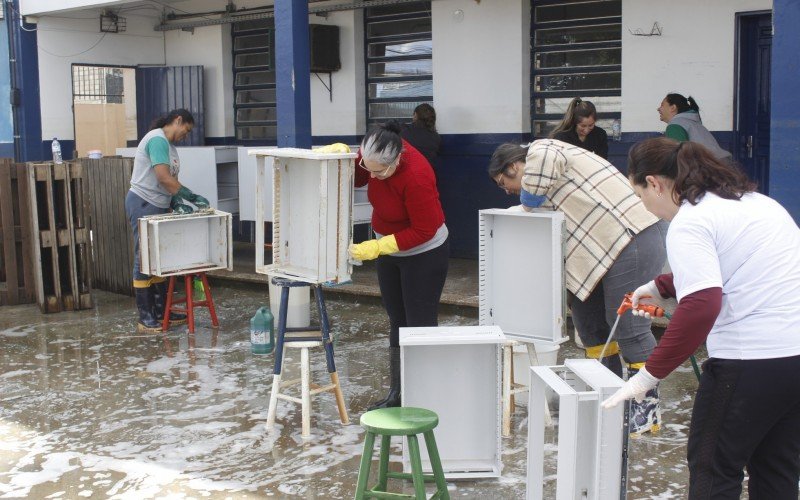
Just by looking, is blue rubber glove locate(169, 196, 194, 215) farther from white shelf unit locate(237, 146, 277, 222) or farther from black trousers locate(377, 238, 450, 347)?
black trousers locate(377, 238, 450, 347)

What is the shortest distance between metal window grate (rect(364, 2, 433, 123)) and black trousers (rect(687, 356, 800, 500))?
7.88 meters

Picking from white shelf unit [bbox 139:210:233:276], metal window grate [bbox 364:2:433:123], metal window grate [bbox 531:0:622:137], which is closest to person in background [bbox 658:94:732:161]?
metal window grate [bbox 531:0:622:137]

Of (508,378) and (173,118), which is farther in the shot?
(173,118)

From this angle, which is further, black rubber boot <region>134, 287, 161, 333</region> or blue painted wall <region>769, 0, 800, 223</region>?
black rubber boot <region>134, 287, 161, 333</region>

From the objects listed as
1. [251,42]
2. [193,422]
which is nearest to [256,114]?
[251,42]

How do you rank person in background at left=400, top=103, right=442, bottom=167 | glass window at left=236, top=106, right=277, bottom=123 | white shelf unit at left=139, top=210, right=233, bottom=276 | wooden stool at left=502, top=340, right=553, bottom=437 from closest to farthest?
1. wooden stool at left=502, top=340, right=553, bottom=437
2. white shelf unit at left=139, top=210, right=233, bottom=276
3. person in background at left=400, top=103, right=442, bottom=167
4. glass window at left=236, top=106, right=277, bottom=123

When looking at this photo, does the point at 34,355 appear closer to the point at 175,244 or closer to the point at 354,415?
the point at 175,244

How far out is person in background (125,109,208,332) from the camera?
26.3 ft

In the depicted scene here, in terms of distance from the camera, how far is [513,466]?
489cm

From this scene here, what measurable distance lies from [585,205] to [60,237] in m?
5.71

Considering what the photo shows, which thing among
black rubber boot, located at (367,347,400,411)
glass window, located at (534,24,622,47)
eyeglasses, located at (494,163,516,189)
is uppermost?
glass window, located at (534,24,622,47)

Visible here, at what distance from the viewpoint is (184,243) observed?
8.11 meters

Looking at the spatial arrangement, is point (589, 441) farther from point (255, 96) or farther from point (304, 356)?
point (255, 96)

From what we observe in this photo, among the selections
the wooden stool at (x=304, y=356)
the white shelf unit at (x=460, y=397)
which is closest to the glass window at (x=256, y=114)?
the wooden stool at (x=304, y=356)
